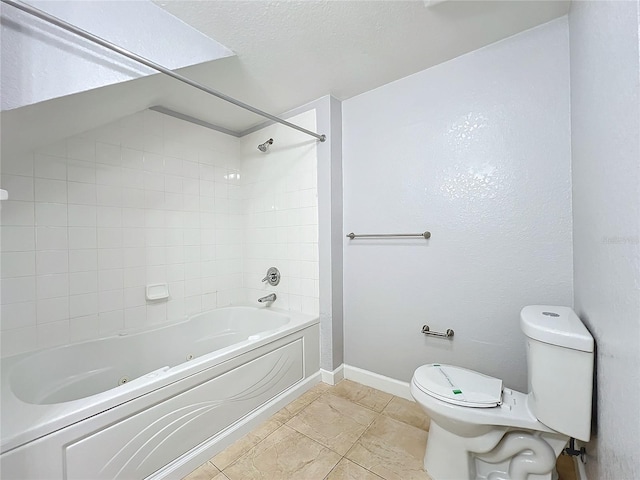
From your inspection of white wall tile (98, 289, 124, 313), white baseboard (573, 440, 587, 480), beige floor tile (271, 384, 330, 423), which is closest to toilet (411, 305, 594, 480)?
white baseboard (573, 440, 587, 480)

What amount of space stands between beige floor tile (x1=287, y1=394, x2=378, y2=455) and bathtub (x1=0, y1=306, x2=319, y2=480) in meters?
0.20

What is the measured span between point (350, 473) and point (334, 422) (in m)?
0.37

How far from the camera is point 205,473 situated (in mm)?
1285

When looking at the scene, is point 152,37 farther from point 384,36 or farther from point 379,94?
point 379,94

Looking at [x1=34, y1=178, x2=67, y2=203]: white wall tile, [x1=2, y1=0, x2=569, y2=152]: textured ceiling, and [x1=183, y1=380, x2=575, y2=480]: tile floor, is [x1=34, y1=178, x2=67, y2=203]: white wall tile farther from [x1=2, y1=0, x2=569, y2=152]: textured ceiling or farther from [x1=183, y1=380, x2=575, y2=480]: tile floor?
[x1=183, y1=380, x2=575, y2=480]: tile floor

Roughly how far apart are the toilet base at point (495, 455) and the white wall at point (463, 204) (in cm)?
41

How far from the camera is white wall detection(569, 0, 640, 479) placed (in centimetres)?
59

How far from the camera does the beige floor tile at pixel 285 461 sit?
49.7 inches

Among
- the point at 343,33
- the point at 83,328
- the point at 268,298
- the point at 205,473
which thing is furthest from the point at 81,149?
the point at 205,473

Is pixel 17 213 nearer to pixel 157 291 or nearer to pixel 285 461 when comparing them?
pixel 157 291

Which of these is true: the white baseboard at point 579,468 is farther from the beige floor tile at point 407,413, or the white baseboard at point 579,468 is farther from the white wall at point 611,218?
the beige floor tile at point 407,413

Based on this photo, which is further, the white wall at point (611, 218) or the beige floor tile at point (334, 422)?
the beige floor tile at point (334, 422)

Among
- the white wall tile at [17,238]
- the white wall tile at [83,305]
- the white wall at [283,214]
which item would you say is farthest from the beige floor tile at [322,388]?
the white wall tile at [17,238]

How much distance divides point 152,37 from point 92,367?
6.63 feet
